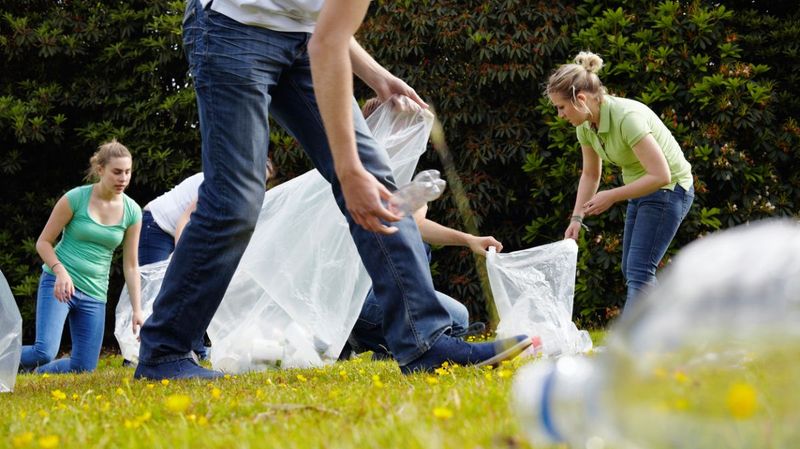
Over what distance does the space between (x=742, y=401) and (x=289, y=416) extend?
1.28 m

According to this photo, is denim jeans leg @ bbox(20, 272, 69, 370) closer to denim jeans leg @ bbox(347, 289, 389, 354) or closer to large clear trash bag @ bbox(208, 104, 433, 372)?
large clear trash bag @ bbox(208, 104, 433, 372)

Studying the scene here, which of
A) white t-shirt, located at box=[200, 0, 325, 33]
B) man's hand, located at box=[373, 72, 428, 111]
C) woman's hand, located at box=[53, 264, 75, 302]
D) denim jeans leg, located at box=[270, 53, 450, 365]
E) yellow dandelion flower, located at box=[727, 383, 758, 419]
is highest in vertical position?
white t-shirt, located at box=[200, 0, 325, 33]

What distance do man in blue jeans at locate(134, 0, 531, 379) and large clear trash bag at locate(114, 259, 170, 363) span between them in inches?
89.0

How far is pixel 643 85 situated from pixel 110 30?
5528 millimetres

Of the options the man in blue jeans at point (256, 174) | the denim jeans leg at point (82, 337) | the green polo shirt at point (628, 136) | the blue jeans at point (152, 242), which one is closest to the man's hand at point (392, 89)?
the man in blue jeans at point (256, 174)

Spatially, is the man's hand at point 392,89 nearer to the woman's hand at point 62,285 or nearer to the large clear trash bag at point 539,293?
the large clear trash bag at point 539,293

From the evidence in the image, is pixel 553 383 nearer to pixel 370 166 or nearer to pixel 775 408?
pixel 775 408

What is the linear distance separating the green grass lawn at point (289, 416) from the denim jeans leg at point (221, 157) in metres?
0.38

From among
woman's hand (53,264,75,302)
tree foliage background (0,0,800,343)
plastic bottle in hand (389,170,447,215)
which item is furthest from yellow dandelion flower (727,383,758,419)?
tree foliage background (0,0,800,343)

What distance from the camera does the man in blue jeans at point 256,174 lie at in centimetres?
319

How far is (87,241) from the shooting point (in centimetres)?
620

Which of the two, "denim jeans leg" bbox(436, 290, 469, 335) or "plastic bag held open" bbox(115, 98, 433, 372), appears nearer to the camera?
"plastic bag held open" bbox(115, 98, 433, 372)

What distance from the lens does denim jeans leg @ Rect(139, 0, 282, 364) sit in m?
3.22

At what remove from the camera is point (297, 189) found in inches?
192
